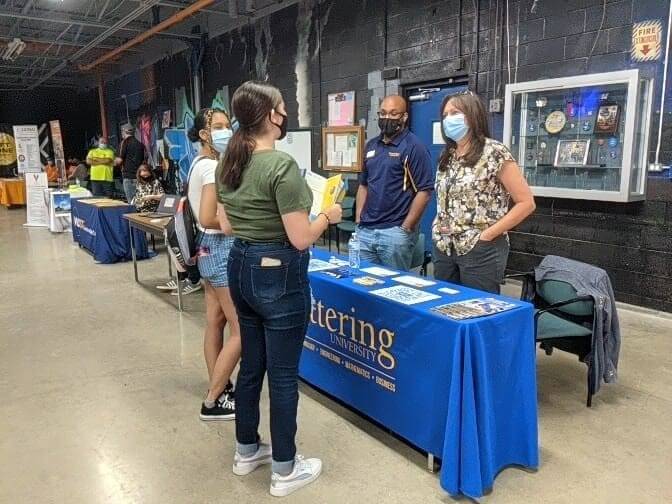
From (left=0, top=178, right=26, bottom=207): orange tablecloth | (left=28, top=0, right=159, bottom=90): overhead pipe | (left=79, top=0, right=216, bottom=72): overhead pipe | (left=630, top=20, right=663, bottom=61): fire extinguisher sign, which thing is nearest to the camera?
(left=630, top=20, right=663, bottom=61): fire extinguisher sign

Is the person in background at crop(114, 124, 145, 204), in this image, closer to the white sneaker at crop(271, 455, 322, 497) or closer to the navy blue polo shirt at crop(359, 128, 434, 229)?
the navy blue polo shirt at crop(359, 128, 434, 229)

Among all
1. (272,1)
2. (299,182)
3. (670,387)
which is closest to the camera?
(299,182)

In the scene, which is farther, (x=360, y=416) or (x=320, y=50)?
(x=320, y=50)

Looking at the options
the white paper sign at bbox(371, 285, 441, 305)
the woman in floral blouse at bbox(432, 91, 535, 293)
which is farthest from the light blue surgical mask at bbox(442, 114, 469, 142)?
the white paper sign at bbox(371, 285, 441, 305)

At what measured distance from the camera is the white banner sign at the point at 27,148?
12.7m

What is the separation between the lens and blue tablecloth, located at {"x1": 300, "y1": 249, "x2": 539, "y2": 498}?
181cm

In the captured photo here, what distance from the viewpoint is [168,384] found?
2.98 m

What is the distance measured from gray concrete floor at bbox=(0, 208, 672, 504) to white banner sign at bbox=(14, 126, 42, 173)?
1068 centimetres

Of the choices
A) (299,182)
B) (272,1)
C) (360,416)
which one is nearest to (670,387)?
(360,416)

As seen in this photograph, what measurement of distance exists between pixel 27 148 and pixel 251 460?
13379mm

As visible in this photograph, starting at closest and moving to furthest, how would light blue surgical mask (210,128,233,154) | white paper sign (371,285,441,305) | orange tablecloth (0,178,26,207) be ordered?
white paper sign (371,285,441,305)
light blue surgical mask (210,128,233,154)
orange tablecloth (0,178,26,207)

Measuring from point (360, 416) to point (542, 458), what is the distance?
0.80 metres

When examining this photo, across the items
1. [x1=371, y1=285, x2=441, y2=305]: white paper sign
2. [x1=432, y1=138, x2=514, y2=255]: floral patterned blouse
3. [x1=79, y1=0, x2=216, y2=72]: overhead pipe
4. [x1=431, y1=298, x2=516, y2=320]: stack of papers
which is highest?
[x1=79, y1=0, x2=216, y2=72]: overhead pipe

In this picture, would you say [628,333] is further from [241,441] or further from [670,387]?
[241,441]
